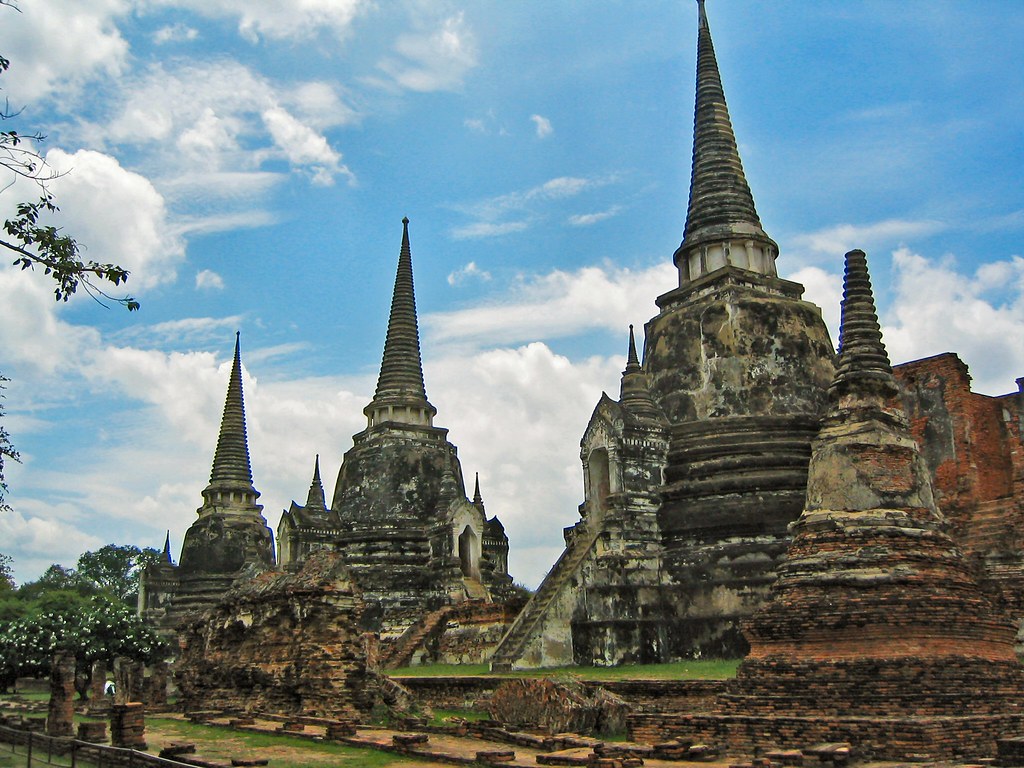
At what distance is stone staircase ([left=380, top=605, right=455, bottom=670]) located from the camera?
28641 millimetres

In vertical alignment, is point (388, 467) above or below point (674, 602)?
above

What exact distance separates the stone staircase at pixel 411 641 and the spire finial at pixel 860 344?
52.9ft

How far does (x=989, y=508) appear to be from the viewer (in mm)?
20031

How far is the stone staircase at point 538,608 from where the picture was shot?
2259 cm

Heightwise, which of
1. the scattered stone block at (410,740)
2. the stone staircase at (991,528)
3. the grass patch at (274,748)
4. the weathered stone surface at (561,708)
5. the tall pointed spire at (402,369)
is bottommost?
the grass patch at (274,748)

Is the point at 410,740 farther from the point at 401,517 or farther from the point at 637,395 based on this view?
the point at 401,517

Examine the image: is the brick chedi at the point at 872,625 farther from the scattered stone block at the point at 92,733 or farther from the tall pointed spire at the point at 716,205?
the tall pointed spire at the point at 716,205

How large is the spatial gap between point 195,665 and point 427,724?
8308mm

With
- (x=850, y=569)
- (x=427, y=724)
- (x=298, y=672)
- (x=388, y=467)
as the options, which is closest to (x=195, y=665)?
(x=298, y=672)

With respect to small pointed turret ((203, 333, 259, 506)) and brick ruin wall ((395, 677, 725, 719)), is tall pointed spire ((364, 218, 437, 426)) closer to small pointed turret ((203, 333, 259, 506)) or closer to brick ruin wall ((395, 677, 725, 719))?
small pointed turret ((203, 333, 259, 506))

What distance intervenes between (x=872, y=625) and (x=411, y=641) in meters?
17.5

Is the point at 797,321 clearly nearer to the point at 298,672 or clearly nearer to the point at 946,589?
the point at 946,589

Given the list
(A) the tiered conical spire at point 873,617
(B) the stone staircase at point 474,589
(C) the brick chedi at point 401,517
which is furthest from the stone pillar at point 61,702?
(B) the stone staircase at point 474,589

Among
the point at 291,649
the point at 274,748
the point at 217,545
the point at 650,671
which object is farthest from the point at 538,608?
the point at 217,545
